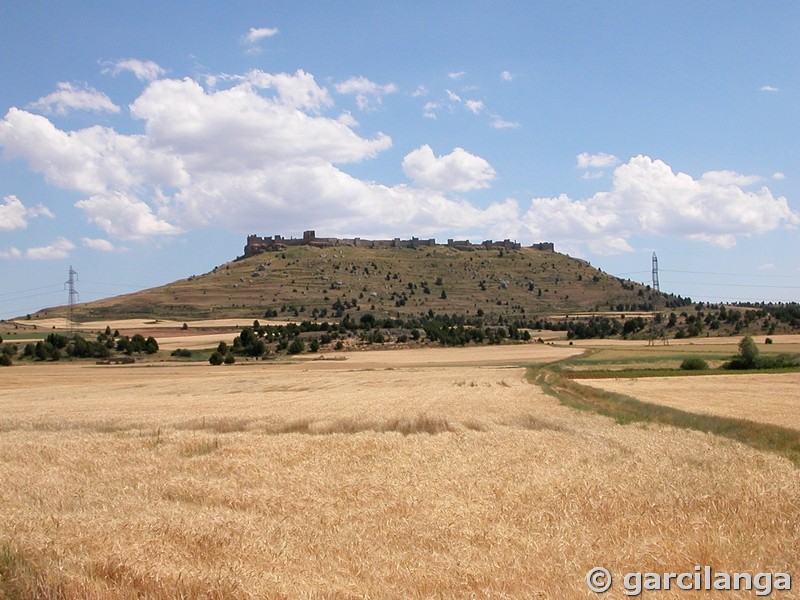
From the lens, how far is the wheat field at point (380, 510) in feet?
26.6

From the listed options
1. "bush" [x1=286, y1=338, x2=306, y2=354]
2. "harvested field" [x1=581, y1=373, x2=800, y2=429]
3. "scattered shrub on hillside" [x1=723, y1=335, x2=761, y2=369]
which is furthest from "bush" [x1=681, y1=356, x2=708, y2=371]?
"bush" [x1=286, y1=338, x2=306, y2=354]

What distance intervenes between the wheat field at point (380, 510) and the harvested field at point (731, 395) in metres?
8.96

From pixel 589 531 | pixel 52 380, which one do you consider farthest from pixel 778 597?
pixel 52 380

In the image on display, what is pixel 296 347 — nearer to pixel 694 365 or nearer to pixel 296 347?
pixel 296 347

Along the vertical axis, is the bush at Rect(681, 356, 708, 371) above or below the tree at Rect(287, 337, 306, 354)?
below

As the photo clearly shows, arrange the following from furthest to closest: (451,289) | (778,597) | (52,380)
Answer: (451,289), (52,380), (778,597)

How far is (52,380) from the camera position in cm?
5834

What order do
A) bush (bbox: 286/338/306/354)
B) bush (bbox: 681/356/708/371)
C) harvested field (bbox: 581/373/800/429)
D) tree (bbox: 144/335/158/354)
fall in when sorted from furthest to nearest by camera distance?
bush (bbox: 286/338/306/354)
tree (bbox: 144/335/158/354)
bush (bbox: 681/356/708/371)
harvested field (bbox: 581/373/800/429)

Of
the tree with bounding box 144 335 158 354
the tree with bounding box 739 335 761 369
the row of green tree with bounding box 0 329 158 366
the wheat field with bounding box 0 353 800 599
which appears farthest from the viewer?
the tree with bounding box 144 335 158 354

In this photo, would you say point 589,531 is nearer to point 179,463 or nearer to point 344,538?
point 344,538

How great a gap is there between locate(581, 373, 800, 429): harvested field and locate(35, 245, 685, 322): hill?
96.4m

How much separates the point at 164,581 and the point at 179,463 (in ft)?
27.0

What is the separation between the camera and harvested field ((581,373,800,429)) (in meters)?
29.9

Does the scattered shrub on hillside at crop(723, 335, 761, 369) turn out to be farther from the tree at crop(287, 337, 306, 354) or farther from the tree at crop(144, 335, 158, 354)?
the tree at crop(144, 335, 158, 354)
